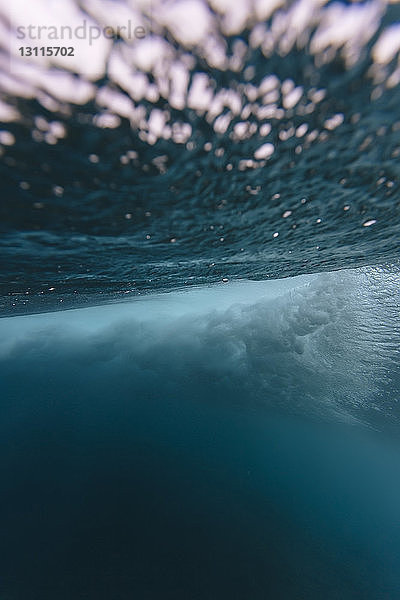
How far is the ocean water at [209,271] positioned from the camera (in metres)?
1.42

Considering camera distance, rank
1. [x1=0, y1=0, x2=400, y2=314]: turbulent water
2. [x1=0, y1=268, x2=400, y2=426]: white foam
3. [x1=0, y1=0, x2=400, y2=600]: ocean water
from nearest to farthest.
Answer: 1. [x1=0, y1=0, x2=400, y2=314]: turbulent water
2. [x1=0, y1=0, x2=400, y2=600]: ocean water
3. [x1=0, y1=268, x2=400, y2=426]: white foam

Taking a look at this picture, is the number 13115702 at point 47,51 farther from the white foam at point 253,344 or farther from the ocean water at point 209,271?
the white foam at point 253,344

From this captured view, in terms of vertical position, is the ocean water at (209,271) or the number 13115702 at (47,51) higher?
the number 13115702 at (47,51)

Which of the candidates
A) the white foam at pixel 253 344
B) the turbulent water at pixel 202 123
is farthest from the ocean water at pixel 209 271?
the white foam at pixel 253 344

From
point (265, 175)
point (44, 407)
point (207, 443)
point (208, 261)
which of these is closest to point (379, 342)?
point (207, 443)

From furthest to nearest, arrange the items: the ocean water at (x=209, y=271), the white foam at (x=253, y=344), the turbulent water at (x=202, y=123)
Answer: the white foam at (x=253, y=344) < the ocean water at (x=209, y=271) < the turbulent water at (x=202, y=123)

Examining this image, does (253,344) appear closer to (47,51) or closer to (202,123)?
(202,123)

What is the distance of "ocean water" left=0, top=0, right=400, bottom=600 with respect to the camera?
4.67ft

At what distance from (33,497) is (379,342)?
2116 centimetres

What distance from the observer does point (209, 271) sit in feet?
23.4

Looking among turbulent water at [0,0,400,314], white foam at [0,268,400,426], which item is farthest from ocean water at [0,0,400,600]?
white foam at [0,268,400,426]

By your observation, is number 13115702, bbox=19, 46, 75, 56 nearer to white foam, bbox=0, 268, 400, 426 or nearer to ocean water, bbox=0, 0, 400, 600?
ocean water, bbox=0, 0, 400, 600

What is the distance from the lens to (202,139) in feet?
6.54

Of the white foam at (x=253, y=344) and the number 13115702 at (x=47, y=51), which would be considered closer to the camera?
the number 13115702 at (x=47, y=51)
